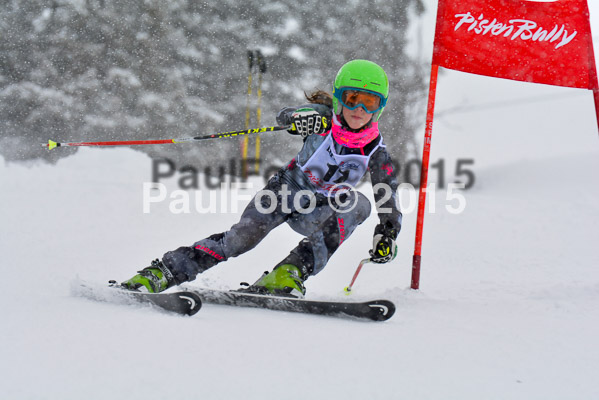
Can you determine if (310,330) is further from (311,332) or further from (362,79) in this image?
(362,79)

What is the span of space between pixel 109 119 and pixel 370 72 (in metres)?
16.2

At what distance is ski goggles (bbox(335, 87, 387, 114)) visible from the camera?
3.44 m

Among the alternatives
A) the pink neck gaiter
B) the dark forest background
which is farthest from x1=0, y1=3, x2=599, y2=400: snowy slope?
the dark forest background

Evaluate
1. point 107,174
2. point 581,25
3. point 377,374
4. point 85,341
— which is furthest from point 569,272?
point 107,174

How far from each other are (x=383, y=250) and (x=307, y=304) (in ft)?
2.23

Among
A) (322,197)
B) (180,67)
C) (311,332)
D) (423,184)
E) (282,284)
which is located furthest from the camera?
(180,67)

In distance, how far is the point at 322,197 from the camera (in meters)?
3.68

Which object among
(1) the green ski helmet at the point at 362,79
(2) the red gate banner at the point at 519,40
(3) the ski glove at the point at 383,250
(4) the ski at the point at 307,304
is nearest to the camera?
(4) the ski at the point at 307,304

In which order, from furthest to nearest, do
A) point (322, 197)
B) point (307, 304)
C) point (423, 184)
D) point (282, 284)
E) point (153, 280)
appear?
point (423, 184) → point (322, 197) → point (282, 284) → point (153, 280) → point (307, 304)

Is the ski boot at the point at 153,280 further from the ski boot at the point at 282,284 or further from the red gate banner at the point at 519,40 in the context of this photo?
the red gate banner at the point at 519,40

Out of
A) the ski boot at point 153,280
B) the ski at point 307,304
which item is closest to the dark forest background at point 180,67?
the ski boot at point 153,280

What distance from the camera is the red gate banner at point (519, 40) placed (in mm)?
3984

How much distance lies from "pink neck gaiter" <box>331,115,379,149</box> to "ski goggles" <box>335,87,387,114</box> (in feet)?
0.44

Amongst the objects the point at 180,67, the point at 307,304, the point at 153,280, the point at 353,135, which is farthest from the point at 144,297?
the point at 180,67
